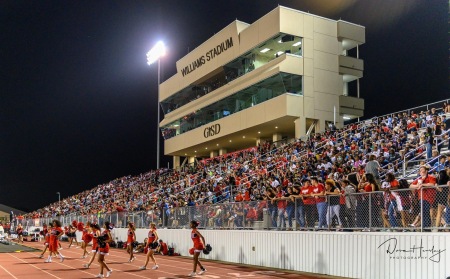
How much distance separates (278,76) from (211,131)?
41.5ft

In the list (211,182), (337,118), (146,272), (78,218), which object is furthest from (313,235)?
(78,218)

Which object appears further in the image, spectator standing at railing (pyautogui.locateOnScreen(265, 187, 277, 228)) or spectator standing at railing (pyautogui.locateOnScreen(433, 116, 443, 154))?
spectator standing at railing (pyautogui.locateOnScreen(433, 116, 443, 154))

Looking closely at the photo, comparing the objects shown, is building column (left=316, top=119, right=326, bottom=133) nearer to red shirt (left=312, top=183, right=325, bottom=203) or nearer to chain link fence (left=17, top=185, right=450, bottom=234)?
chain link fence (left=17, top=185, right=450, bottom=234)

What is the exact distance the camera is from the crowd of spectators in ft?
55.8

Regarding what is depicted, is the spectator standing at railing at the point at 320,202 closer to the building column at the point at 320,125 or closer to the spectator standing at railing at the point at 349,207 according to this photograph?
the spectator standing at railing at the point at 349,207

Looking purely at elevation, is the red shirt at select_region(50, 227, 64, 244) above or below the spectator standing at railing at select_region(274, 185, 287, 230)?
below

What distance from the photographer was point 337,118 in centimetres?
4300

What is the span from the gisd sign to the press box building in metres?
0.09

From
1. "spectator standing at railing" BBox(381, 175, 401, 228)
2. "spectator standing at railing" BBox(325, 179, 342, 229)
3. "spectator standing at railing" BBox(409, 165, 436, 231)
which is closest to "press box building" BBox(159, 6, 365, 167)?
"spectator standing at railing" BBox(325, 179, 342, 229)

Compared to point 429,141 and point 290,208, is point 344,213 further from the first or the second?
point 429,141

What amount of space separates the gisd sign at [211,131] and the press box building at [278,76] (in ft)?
0.31

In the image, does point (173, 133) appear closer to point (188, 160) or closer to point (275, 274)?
point (188, 160)

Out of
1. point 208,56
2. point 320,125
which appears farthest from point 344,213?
point 208,56

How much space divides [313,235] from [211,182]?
1864 cm
